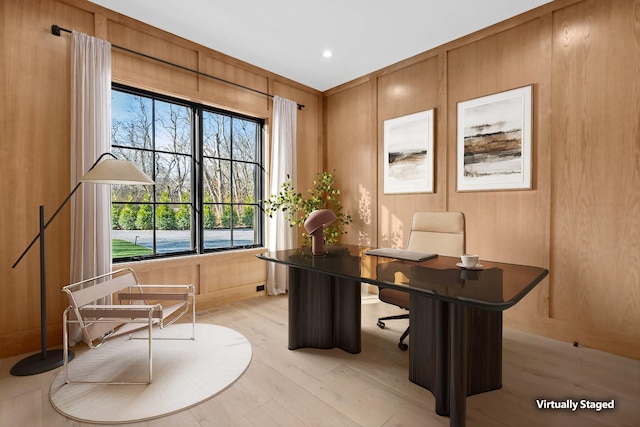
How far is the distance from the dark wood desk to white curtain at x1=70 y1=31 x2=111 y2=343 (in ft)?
5.03

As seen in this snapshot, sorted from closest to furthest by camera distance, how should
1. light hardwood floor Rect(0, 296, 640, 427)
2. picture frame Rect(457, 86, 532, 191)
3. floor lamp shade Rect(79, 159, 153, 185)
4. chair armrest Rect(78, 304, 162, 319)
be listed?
light hardwood floor Rect(0, 296, 640, 427) → chair armrest Rect(78, 304, 162, 319) → floor lamp shade Rect(79, 159, 153, 185) → picture frame Rect(457, 86, 532, 191)

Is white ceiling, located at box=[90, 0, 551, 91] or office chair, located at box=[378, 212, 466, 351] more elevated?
white ceiling, located at box=[90, 0, 551, 91]

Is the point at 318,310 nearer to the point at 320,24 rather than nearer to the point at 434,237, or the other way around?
the point at 434,237

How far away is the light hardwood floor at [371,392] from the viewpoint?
1.69 metres

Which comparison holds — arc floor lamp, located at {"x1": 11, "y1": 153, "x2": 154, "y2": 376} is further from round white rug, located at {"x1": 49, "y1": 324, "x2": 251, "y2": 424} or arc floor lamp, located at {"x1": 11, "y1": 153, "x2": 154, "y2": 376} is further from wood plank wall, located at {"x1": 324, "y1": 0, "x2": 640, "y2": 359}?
wood plank wall, located at {"x1": 324, "y1": 0, "x2": 640, "y2": 359}

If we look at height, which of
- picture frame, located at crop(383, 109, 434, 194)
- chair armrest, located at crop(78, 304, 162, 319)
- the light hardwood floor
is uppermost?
picture frame, located at crop(383, 109, 434, 194)

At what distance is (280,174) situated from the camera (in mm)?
4090

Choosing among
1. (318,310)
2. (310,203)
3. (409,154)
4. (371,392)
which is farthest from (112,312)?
(409,154)

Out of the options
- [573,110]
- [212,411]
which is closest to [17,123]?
[212,411]

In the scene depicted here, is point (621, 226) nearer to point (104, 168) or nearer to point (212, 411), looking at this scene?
point (212, 411)

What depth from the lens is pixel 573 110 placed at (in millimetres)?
2623

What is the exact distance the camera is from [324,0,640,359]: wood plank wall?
2.41m

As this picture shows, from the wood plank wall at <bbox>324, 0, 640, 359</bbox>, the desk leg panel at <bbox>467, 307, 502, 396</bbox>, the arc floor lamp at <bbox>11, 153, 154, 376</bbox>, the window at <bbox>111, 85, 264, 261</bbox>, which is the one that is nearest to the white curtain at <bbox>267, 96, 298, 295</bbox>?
the window at <bbox>111, 85, 264, 261</bbox>

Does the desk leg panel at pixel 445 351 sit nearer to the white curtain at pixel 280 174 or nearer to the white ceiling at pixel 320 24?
the white curtain at pixel 280 174
